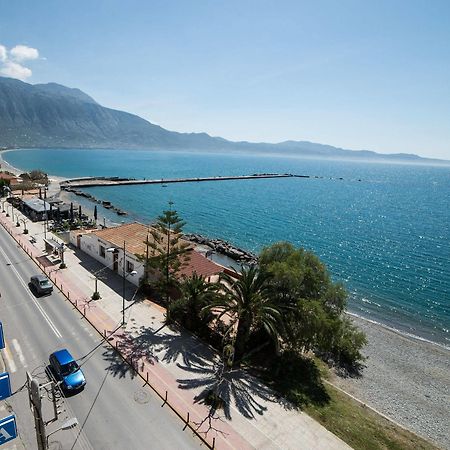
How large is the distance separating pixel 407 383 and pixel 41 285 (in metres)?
31.4

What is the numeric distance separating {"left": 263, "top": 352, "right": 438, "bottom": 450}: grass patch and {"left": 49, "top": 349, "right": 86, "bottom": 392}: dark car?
37.2 ft

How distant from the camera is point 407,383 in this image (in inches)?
1053

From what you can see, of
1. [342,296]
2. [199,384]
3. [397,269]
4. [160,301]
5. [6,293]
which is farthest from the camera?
[397,269]

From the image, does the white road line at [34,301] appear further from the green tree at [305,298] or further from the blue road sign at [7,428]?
the blue road sign at [7,428]

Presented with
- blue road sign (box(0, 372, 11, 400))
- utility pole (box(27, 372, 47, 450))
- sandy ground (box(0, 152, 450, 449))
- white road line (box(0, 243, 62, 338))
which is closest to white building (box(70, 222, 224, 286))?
white road line (box(0, 243, 62, 338))

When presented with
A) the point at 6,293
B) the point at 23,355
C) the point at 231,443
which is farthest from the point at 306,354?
the point at 6,293

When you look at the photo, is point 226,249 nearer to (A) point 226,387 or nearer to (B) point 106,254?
(B) point 106,254

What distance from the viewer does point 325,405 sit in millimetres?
20375

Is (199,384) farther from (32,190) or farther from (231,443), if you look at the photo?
(32,190)

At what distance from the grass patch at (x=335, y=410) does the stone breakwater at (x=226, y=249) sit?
99.4 feet

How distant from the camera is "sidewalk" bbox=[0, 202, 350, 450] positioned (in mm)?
17016

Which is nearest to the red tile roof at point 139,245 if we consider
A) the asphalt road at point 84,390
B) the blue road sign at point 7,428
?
the asphalt road at point 84,390

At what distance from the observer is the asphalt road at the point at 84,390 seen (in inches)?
626

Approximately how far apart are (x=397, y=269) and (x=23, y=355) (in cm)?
5105
